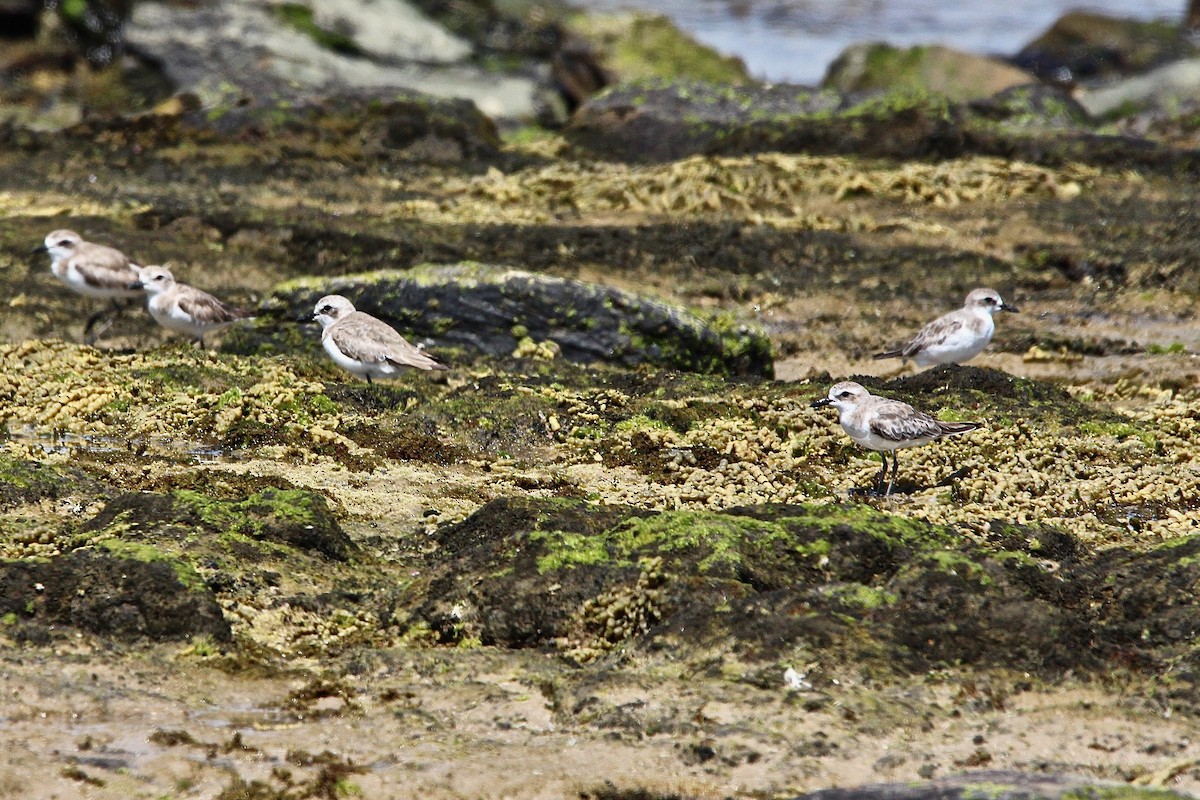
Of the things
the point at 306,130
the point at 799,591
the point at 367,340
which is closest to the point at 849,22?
the point at 306,130

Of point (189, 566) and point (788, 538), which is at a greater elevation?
point (788, 538)

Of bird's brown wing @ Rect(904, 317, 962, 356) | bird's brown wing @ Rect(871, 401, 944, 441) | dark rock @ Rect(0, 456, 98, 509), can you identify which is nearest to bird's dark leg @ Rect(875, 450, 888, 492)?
bird's brown wing @ Rect(871, 401, 944, 441)

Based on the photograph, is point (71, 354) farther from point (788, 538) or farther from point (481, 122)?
point (481, 122)

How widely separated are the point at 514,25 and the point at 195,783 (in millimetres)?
28470

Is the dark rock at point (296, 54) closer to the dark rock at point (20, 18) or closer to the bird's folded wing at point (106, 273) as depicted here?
the dark rock at point (20, 18)

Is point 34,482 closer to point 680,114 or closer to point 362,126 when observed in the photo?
point 362,126

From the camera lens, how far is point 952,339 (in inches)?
485

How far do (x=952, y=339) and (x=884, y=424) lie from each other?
9.97 feet

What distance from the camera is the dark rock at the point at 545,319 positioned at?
43.4 ft

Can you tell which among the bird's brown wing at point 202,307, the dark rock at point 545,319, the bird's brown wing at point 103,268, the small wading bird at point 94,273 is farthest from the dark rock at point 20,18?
the dark rock at point 545,319

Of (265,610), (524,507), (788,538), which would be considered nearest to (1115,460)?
(788,538)

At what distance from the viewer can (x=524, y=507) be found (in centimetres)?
791

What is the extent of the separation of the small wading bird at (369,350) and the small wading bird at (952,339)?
3943 millimetres

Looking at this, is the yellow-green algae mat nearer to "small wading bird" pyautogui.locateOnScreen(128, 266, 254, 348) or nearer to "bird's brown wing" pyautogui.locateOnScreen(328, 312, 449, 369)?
"bird's brown wing" pyautogui.locateOnScreen(328, 312, 449, 369)
